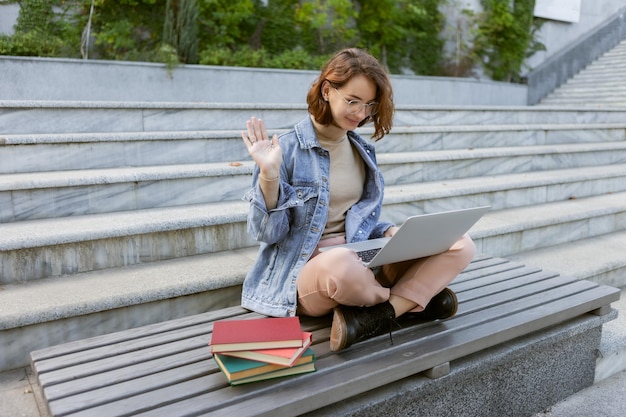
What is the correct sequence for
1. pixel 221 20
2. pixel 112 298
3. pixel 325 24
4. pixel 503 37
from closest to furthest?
1. pixel 112 298
2. pixel 221 20
3. pixel 325 24
4. pixel 503 37

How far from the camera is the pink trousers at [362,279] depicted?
65.3 inches

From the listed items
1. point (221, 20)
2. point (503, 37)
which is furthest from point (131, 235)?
point (503, 37)

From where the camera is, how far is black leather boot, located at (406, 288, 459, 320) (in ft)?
6.13

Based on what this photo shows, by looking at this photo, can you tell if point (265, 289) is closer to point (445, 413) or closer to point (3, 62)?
point (445, 413)

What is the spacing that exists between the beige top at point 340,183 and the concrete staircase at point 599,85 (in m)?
6.53

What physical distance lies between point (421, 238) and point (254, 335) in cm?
54

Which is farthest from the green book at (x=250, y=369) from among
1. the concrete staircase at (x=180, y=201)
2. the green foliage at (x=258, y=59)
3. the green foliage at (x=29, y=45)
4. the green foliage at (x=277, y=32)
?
the green foliage at (x=258, y=59)

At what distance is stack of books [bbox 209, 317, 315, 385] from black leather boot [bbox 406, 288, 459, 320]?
0.56 meters

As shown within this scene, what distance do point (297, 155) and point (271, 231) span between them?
0.96ft

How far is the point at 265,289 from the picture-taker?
190cm

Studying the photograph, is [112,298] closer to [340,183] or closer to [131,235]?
[131,235]

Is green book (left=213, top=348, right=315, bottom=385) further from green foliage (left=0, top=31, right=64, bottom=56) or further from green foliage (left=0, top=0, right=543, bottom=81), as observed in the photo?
green foliage (left=0, top=31, right=64, bottom=56)

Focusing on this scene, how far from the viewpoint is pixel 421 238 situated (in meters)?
1.62

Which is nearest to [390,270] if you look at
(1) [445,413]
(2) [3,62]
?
(1) [445,413]
